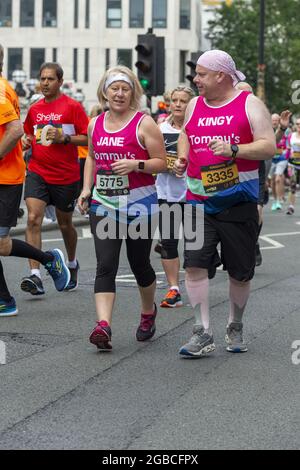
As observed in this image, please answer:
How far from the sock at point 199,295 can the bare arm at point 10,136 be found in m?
1.94

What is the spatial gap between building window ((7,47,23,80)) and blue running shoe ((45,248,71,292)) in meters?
82.2

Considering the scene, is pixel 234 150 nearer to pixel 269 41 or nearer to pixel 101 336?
pixel 101 336

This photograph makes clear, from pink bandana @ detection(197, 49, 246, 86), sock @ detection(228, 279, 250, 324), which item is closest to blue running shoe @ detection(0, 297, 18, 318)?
sock @ detection(228, 279, 250, 324)

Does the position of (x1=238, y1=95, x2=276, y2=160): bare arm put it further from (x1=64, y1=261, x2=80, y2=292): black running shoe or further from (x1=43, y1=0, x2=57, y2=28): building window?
(x1=43, y1=0, x2=57, y2=28): building window

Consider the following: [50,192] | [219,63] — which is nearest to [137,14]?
[50,192]

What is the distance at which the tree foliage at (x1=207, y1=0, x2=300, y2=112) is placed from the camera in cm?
7600

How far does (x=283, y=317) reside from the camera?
9.49 metres

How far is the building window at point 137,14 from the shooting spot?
91.2 meters

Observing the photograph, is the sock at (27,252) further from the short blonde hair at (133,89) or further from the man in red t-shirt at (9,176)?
the short blonde hair at (133,89)

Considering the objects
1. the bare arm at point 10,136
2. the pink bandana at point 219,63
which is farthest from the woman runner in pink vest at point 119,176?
the bare arm at point 10,136
